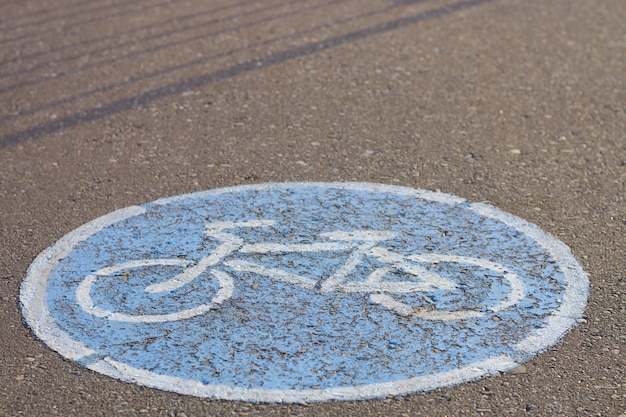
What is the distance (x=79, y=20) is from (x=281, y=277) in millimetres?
5433

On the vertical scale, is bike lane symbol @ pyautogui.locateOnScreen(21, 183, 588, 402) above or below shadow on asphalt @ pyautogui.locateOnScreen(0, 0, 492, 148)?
below

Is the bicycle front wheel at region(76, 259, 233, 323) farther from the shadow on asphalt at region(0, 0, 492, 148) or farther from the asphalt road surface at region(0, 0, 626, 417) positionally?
the shadow on asphalt at region(0, 0, 492, 148)

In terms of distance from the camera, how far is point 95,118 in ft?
20.4

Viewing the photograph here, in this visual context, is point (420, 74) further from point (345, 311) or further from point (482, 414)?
point (482, 414)

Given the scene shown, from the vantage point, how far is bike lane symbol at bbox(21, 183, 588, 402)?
3.43 m

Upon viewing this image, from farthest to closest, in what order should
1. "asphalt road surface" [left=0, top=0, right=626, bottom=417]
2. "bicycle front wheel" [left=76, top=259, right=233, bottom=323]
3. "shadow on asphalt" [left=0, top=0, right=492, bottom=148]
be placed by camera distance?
1. "shadow on asphalt" [left=0, top=0, right=492, bottom=148]
2. "bicycle front wheel" [left=76, top=259, right=233, bottom=323]
3. "asphalt road surface" [left=0, top=0, right=626, bottom=417]

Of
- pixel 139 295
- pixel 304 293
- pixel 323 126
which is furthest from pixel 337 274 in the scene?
pixel 323 126

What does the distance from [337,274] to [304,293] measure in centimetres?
22

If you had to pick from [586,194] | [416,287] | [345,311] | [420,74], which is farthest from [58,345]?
[420,74]

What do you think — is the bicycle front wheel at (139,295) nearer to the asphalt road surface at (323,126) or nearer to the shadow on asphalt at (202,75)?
the asphalt road surface at (323,126)

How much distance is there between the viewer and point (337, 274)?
161 inches

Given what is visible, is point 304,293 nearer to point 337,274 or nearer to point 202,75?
point 337,274

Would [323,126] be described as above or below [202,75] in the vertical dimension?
below

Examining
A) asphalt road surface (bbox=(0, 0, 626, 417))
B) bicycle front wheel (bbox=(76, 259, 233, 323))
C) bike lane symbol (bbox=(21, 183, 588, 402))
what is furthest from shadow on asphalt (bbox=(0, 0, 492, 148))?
bicycle front wheel (bbox=(76, 259, 233, 323))
